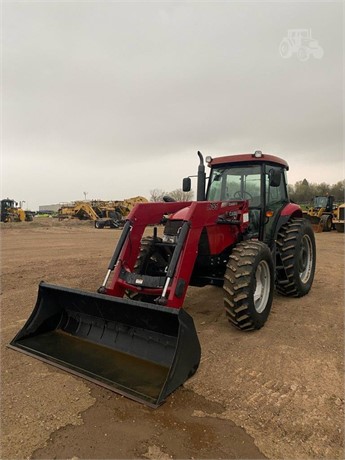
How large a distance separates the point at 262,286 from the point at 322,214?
18.9 metres

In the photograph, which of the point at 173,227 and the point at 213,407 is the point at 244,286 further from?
the point at 213,407

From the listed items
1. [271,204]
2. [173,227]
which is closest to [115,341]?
[173,227]

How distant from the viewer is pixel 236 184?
5.78m

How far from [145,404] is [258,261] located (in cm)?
229

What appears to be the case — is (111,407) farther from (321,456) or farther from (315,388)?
(315,388)

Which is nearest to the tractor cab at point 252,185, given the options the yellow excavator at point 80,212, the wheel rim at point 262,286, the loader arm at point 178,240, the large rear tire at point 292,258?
the large rear tire at point 292,258

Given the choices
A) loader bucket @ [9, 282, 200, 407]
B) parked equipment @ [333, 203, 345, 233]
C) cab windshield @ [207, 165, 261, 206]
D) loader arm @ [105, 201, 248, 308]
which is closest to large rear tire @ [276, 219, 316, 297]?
cab windshield @ [207, 165, 261, 206]

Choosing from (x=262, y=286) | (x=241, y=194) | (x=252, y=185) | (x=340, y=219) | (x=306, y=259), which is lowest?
(x=262, y=286)

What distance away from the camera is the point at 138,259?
4.86 m

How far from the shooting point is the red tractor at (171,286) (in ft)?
10.7

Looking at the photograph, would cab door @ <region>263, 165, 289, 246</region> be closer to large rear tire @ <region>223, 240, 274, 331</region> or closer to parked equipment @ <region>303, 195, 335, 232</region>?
large rear tire @ <region>223, 240, 274, 331</region>

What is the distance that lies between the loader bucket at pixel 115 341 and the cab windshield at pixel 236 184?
2915 mm

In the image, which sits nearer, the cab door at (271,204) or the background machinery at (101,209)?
the cab door at (271,204)

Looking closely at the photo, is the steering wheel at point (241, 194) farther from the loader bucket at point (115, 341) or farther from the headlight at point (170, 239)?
the loader bucket at point (115, 341)
